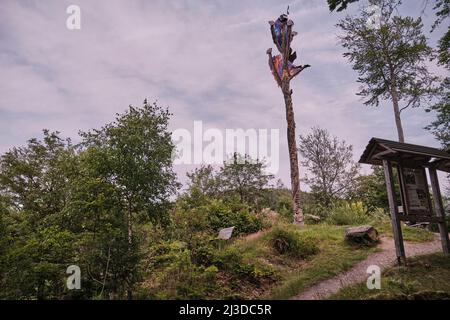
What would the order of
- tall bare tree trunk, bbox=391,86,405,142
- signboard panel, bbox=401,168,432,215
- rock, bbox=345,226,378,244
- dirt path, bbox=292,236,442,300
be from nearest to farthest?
dirt path, bbox=292,236,442,300
signboard panel, bbox=401,168,432,215
rock, bbox=345,226,378,244
tall bare tree trunk, bbox=391,86,405,142

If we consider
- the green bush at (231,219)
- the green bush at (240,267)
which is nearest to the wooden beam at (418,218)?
the green bush at (240,267)

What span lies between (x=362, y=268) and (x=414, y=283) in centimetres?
220

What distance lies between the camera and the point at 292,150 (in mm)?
15742

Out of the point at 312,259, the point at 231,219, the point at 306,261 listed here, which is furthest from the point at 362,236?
the point at 231,219

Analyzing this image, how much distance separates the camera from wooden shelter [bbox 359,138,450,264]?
7621 millimetres

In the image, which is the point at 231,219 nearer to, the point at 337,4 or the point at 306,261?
the point at 306,261

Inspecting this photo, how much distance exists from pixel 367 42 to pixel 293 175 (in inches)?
481

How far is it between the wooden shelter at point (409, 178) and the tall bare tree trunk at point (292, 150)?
6.91 m

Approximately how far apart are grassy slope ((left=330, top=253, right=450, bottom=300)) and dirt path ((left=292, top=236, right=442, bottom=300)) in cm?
51

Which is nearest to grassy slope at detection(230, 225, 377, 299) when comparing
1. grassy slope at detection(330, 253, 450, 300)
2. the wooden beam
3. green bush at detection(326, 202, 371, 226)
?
grassy slope at detection(330, 253, 450, 300)

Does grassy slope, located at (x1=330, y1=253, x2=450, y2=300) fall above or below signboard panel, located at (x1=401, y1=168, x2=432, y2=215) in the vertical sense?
below

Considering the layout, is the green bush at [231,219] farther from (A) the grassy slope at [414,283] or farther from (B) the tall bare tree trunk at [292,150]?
(A) the grassy slope at [414,283]

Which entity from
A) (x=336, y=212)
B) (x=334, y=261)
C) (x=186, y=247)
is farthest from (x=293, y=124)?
(x=186, y=247)

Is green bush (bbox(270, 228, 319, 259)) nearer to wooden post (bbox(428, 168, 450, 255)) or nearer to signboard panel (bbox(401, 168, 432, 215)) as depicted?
signboard panel (bbox(401, 168, 432, 215))
